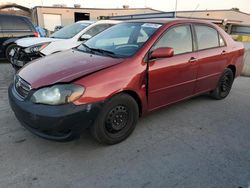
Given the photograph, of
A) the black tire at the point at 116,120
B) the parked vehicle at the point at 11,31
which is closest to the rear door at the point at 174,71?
the black tire at the point at 116,120

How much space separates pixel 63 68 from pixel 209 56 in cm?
258

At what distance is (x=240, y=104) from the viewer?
4703 millimetres

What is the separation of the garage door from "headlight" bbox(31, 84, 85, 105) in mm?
31637

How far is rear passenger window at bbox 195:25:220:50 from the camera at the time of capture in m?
3.93

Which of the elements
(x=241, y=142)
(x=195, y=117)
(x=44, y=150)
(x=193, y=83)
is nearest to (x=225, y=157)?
(x=241, y=142)

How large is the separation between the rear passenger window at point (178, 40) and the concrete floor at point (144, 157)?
1.18 metres

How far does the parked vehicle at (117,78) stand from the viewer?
2516 mm

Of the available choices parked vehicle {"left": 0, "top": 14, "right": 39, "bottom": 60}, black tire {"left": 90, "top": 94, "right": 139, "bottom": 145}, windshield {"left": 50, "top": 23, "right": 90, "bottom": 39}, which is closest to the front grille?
black tire {"left": 90, "top": 94, "right": 139, "bottom": 145}

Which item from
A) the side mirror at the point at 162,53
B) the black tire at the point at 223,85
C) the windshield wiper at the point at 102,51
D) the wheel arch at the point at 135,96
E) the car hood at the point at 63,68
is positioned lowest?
the black tire at the point at 223,85

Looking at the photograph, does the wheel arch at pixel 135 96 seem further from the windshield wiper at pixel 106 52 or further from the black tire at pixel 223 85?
the black tire at pixel 223 85

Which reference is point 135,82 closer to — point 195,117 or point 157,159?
point 157,159

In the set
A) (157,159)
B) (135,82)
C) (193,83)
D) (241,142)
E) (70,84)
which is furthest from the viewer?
(193,83)

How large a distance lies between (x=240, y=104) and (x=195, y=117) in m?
1.38

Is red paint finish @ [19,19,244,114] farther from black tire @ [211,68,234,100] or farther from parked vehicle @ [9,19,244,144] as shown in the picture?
black tire @ [211,68,234,100]
